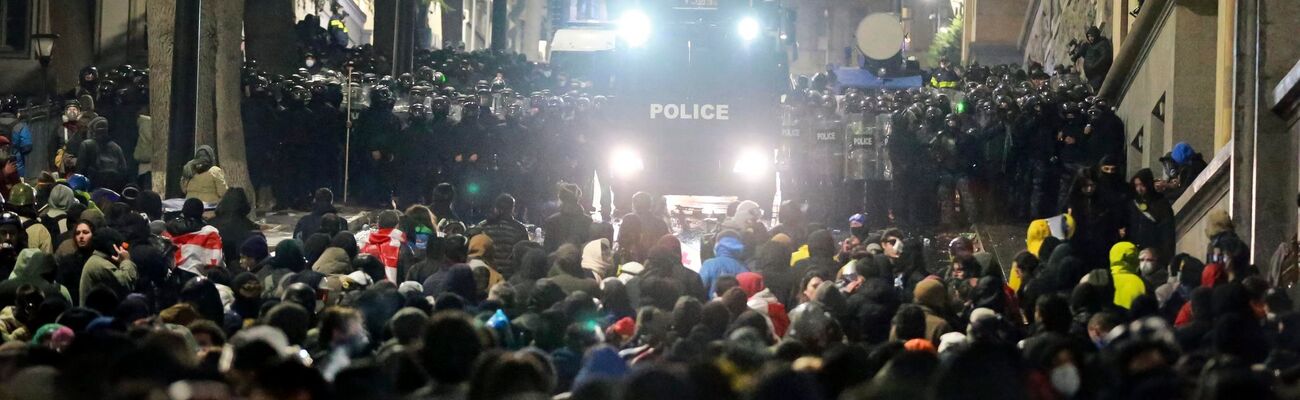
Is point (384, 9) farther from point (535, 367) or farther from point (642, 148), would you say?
point (535, 367)

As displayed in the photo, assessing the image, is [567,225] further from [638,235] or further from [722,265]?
[722,265]

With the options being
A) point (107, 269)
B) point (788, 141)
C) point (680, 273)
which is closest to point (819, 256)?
point (680, 273)

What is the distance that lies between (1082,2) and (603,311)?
2255 centimetres

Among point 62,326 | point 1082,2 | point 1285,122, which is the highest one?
point 1082,2

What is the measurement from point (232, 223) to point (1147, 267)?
23.3 feet

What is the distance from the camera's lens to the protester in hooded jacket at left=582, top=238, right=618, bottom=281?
644 inches

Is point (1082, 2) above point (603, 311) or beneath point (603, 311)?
above

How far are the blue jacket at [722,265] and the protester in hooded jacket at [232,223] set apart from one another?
12.4 ft

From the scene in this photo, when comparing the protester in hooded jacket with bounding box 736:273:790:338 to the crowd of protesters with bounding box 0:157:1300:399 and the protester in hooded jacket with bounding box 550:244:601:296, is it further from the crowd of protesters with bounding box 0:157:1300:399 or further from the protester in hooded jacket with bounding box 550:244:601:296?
the protester in hooded jacket with bounding box 550:244:601:296

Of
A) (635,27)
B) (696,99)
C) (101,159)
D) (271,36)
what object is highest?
(271,36)

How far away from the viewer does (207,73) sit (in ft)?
80.2

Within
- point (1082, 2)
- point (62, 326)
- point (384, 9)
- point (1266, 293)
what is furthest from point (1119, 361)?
point (384, 9)

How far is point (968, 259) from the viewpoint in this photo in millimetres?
14789

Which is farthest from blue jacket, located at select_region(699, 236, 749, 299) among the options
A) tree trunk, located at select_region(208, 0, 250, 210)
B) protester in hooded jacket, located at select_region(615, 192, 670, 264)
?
tree trunk, located at select_region(208, 0, 250, 210)
